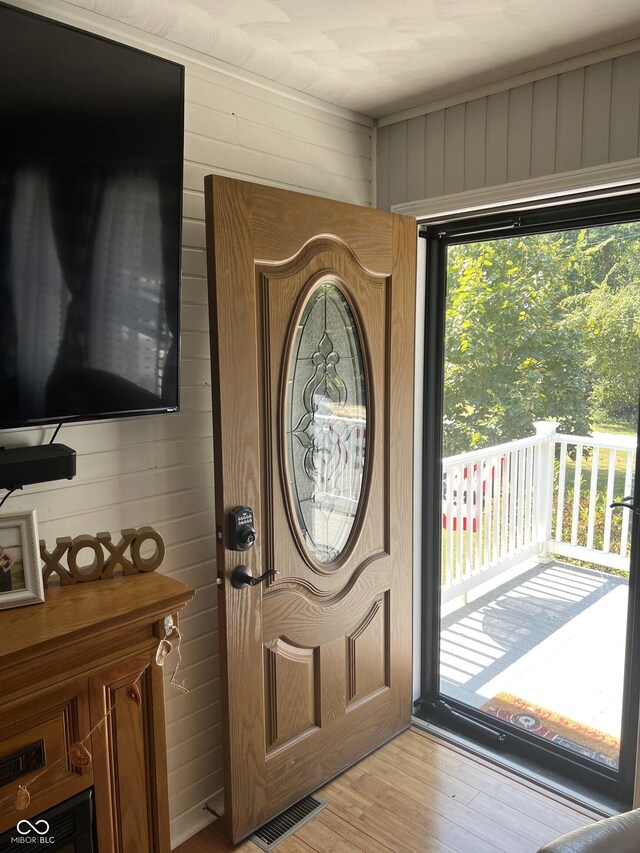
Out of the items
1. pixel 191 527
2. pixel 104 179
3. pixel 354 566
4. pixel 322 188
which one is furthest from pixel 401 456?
pixel 104 179

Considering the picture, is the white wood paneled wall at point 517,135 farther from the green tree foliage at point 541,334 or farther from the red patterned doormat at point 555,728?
the red patterned doormat at point 555,728

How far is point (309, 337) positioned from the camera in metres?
2.17

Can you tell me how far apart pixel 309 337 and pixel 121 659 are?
3.74ft

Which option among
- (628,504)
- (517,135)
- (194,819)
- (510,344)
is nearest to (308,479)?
(510,344)

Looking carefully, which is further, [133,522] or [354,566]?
[354,566]

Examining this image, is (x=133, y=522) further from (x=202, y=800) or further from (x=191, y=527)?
(x=202, y=800)

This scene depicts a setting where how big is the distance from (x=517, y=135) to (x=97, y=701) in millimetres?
2061

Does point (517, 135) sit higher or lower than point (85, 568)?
higher

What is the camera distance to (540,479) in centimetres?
254

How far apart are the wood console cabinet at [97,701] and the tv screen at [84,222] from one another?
1.41 feet

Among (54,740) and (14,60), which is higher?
(14,60)

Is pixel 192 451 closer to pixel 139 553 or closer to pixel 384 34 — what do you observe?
pixel 139 553
